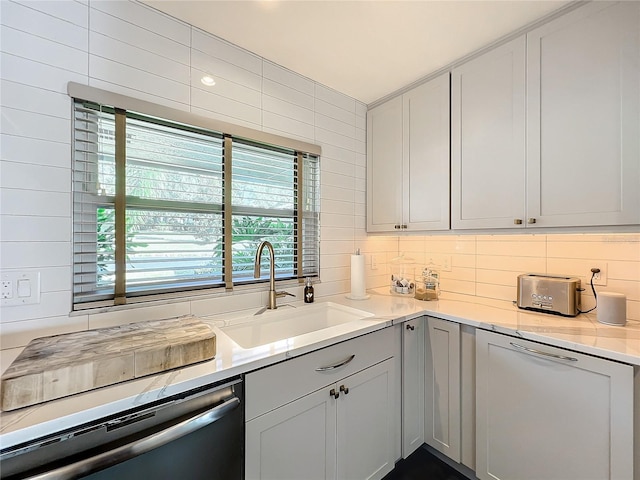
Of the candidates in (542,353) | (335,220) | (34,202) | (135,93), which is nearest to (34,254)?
(34,202)

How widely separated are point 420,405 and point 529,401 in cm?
58

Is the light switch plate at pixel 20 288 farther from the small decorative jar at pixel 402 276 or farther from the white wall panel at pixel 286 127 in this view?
the small decorative jar at pixel 402 276

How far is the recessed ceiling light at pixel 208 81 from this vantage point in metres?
1.49

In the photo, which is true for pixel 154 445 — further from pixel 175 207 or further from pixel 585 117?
pixel 585 117

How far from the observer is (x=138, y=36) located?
1.31 metres

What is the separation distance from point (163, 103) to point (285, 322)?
1299mm

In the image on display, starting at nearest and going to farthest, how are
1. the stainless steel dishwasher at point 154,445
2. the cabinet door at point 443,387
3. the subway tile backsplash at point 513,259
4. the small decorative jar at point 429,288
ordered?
the stainless steel dishwasher at point 154,445 → the subway tile backsplash at point 513,259 → the cabinet door at point 443,387 → the small decorative jar at point 429,288

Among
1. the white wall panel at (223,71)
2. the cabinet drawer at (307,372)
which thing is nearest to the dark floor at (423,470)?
the cabinet drawer at (307,372)

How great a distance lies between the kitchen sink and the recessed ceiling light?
1.26m

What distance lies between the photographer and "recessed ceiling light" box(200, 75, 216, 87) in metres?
1.49

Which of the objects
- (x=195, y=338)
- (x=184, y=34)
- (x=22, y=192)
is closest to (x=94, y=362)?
(x=195, y=338)

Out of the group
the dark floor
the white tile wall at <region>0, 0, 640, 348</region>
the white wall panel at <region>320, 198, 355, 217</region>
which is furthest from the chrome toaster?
the white wall panel at <region>320, 198, 355, 217</region>

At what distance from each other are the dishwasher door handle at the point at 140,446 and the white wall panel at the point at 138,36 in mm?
1579

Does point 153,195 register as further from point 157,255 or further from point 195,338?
point 195,338
